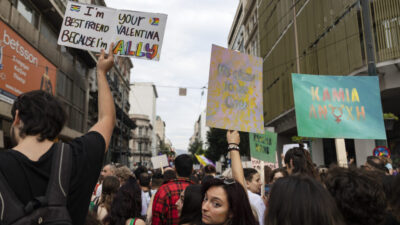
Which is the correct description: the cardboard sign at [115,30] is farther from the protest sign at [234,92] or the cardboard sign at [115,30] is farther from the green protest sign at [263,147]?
the green protest sign at [263,147]

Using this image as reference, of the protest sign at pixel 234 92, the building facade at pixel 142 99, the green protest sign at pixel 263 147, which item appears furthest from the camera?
the building facade at pixel 142 99

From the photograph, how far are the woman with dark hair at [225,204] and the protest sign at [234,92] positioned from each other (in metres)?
1.56

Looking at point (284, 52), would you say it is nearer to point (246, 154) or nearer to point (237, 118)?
point (246, 154)

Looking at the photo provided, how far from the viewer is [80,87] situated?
1057 inches

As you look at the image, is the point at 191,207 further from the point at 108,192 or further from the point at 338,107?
the point at 338,107

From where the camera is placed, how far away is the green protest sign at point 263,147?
6.59 metres

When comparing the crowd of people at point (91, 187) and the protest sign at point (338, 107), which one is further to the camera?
the protest sign at point (338, 107)

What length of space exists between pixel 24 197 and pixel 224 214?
1.49 m

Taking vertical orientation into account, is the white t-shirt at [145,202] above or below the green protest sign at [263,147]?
below

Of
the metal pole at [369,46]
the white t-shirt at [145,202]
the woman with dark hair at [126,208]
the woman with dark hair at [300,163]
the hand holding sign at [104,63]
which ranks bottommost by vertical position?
the white t-shirt at [145,202]

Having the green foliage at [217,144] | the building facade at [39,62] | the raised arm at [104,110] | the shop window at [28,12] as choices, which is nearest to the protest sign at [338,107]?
the raised arm at [104,110]

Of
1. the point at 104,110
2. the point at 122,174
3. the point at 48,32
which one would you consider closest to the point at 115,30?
the point at 104,110

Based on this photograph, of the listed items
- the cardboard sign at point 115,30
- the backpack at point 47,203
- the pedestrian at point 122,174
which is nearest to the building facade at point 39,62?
the pedestrian at point 122,174

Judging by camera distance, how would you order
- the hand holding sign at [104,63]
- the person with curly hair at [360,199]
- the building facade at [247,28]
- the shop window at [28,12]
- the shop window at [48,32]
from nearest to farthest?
the person with curly hair at [360,199]
the hand holding sign at [104,63]
the shop window at [28,12]
the shop window at [48,32]
the building facade at [247,28]
